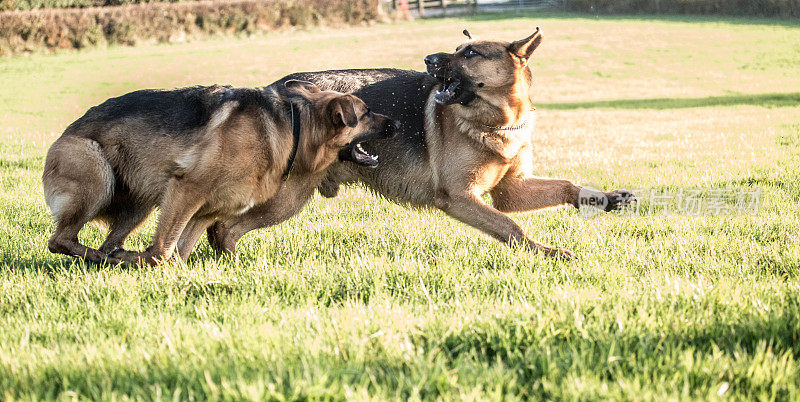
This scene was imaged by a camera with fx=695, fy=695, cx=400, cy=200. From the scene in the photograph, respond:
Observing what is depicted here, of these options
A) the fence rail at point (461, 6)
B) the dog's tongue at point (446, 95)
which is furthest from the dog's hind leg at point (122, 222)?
the fence rail at point (461, 6)

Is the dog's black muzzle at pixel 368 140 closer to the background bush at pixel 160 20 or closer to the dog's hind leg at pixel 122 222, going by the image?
the dog's hind leg at pixel 122 222

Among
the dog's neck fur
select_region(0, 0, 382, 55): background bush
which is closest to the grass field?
the dog's neck fur

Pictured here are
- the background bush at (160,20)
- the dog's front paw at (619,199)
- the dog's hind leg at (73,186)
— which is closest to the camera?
the dog's hind leg at (73,186)

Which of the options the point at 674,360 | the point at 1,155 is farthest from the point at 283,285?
the point at 1,155

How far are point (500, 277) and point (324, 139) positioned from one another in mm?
1811

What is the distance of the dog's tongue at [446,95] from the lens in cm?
523

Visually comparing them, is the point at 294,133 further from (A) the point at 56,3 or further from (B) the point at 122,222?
(A) the point at 56,3

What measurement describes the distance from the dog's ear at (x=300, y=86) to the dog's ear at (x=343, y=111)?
0.40 meters

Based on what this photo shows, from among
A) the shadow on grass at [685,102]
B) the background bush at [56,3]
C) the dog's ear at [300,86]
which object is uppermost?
the background bush at [56,3]

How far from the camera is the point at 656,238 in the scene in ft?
16.7

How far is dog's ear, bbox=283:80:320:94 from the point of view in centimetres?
529

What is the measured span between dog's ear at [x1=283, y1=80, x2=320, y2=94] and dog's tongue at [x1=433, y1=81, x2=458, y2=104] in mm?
932

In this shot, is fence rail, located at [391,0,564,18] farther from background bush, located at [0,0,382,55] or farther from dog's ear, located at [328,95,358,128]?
dog's ear, located at [328,95,358,128]

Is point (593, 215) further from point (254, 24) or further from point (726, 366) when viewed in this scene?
point (254, 24)
